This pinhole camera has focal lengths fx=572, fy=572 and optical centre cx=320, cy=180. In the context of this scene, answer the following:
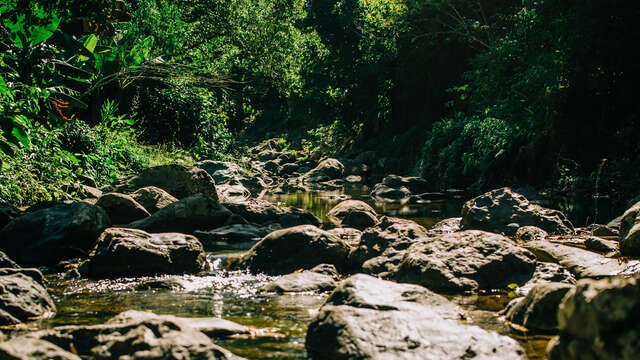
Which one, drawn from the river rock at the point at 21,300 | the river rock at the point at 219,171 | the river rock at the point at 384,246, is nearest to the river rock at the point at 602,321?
the river rock at the point at 384,246

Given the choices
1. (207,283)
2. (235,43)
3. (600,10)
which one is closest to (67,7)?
(207,283)

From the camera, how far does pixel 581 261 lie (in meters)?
6.14

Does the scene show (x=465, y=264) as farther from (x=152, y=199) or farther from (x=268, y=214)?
(x=152, y=199)

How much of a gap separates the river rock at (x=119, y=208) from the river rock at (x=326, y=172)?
1275 cm

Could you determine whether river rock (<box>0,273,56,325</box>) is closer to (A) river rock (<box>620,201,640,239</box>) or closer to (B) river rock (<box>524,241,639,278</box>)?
(B) river rock (<box>524,241,639,278</box>)

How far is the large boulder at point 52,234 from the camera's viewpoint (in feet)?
24.4

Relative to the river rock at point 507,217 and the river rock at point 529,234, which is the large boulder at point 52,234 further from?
the river rock at point 529,234

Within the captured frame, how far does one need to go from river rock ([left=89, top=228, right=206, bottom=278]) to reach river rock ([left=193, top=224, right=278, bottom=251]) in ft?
5.15

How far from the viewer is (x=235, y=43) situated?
25.2 meters

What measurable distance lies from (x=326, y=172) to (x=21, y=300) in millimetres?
18755

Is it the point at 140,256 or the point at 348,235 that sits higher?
the point at 140,256

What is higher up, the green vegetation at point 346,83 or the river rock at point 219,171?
the green vegetation at point 346,83

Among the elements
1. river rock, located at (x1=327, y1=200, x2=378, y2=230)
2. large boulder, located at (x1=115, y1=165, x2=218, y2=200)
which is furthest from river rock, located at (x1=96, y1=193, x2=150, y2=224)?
river rock, located at (x1=327, y1=200, x2=378, y2=230)

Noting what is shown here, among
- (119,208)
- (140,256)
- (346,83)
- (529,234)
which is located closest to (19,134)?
(140,256)
